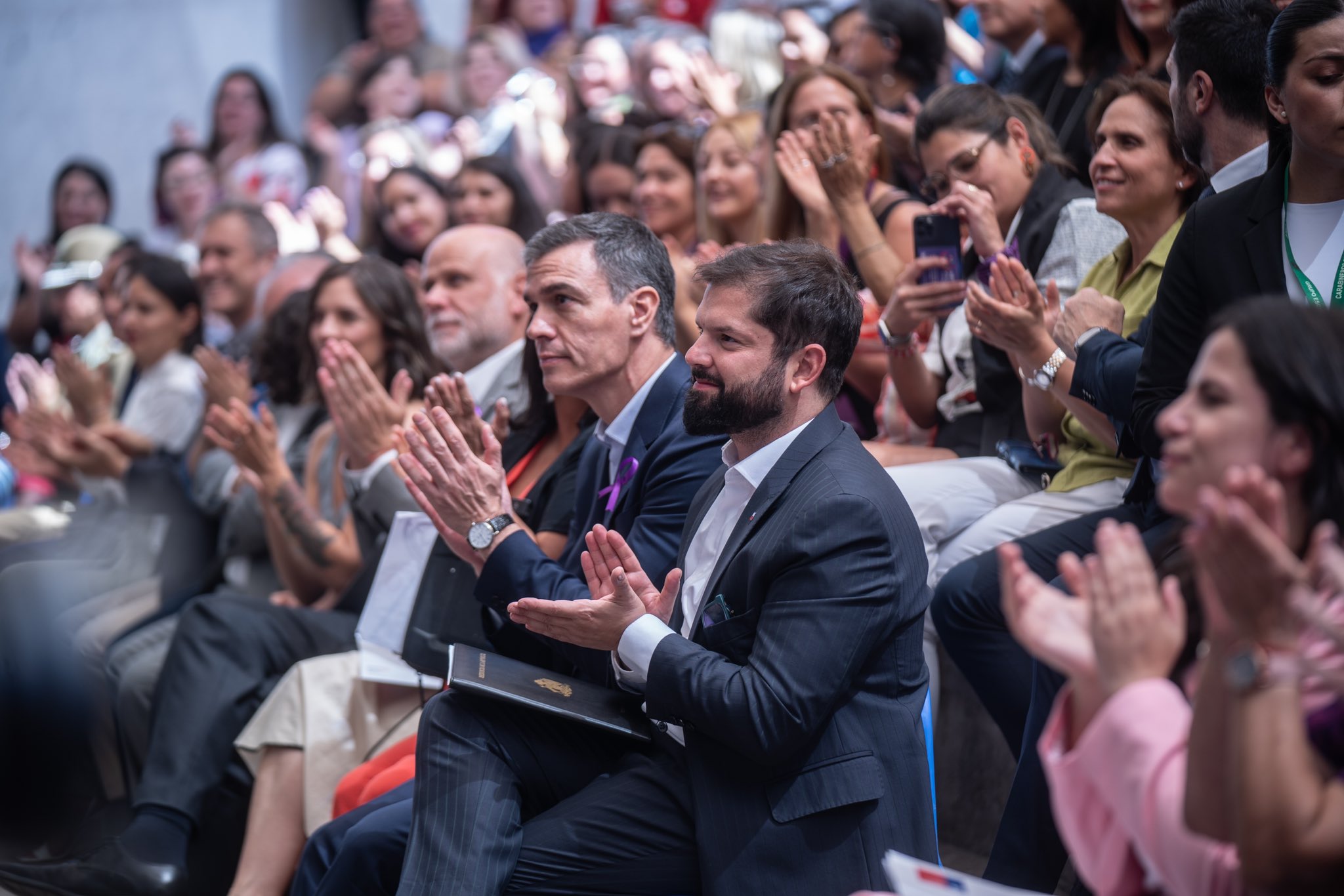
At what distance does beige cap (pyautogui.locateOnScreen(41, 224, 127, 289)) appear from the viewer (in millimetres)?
7164

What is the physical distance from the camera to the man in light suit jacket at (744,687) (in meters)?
2.11

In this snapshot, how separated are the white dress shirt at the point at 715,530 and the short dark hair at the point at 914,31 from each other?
2825 mm

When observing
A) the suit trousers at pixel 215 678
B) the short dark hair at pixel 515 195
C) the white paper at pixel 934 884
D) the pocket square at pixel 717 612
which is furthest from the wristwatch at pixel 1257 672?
the short dark hair at pixel 515 195

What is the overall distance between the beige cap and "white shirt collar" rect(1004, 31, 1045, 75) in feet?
15.4

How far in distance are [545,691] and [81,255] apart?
5.90 m

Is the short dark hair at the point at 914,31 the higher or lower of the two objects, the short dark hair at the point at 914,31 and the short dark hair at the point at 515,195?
the higher

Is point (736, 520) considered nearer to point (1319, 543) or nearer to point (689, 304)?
point (1319, 543)

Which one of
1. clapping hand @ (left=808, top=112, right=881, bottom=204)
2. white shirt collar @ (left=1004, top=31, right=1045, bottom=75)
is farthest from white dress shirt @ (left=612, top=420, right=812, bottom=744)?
white shirt collar @ (left=1004, top=31, right=1045, bottom=75)

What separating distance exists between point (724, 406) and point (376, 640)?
1.35 metres

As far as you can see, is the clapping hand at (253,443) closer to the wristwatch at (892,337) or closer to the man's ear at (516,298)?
the man's ear at (516,298)

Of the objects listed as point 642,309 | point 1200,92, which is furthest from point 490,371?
point 1200,92

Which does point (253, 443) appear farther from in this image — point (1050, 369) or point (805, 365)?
point (1050, 369)

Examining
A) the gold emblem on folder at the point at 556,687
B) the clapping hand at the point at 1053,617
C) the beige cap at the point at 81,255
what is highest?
the clapping hand at the point at 1053,617

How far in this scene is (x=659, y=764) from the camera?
7.78 ft
